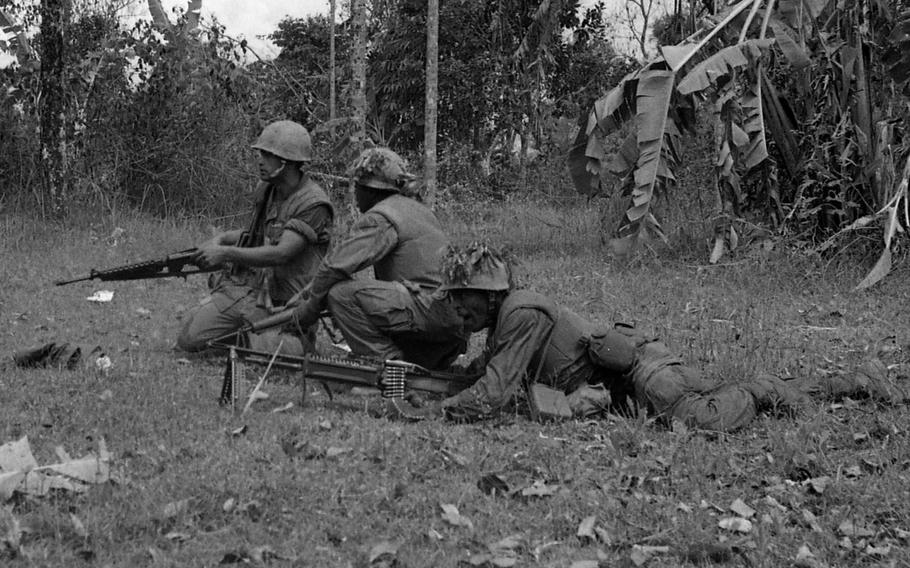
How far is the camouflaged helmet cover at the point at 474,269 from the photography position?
6.43m

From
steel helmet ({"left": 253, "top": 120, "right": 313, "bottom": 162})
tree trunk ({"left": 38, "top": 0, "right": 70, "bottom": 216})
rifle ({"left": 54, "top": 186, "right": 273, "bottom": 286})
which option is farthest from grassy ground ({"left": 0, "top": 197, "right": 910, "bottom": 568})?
tree trunk ({"left": 38, "top": 0, "right": 70, "bottom": 216})

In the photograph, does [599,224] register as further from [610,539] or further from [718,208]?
[610,539]

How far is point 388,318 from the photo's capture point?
24.5 feet

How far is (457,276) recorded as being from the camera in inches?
254

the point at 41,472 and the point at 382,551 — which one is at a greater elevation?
the point at 41,472

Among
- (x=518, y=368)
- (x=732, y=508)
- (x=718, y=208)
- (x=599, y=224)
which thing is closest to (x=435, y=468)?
(x=518, y=368)

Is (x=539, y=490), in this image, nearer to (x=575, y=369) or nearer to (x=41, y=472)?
(x=575, y=369)

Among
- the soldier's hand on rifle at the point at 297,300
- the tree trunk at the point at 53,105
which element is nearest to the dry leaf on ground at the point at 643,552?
the soldier's hand on rifle at the point at 297,300

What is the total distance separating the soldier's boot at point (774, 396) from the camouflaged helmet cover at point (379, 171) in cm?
291

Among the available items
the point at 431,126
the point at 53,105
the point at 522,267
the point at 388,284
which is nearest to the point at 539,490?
the point at 388,284

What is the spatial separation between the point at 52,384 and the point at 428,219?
286 centimetres

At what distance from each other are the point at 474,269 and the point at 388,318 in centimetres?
122

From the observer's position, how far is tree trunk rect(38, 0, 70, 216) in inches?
553

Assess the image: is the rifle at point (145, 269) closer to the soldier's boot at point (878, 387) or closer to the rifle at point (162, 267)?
the rifle at point (162, 267)
